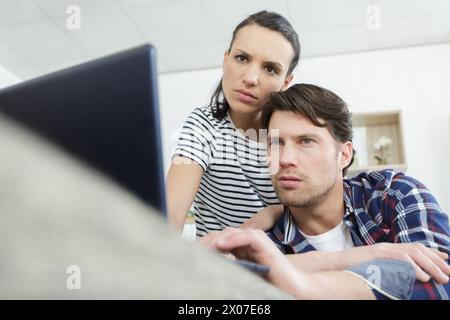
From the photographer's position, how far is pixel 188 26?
2734mm

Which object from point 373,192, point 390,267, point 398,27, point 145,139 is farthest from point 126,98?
point 398,27

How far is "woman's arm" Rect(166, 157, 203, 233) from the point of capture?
104cm

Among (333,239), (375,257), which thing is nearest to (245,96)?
(333,239)

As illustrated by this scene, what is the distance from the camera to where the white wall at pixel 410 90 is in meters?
2.89

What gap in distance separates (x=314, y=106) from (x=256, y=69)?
181mm

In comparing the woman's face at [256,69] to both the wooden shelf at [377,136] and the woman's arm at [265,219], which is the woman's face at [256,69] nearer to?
the woman's arm at [265,219]

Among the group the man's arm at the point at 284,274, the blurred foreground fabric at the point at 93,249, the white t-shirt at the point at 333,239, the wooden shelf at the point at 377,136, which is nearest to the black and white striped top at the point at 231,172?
the white t-shirt at the point at 333,239

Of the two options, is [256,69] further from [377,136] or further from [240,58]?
[377,136]

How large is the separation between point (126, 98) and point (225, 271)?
0.17 m

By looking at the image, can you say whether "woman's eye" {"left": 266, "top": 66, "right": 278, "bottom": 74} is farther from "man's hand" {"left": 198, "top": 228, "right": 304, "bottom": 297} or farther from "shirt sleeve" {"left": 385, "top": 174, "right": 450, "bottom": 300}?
"man's hand" {"left": 198, "top": 228, "right": 304, "bottom": 297}

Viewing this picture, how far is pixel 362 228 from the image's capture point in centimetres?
96

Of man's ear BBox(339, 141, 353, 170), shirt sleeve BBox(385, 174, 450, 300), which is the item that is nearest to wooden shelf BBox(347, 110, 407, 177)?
man's ear BBox(339, 141, 353, 170)

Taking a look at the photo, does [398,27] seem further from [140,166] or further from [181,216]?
[140,166]

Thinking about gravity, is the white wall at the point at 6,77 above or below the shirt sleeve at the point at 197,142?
above
